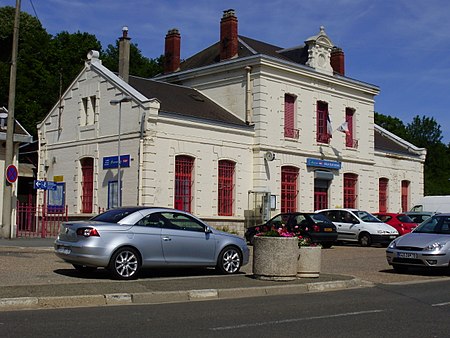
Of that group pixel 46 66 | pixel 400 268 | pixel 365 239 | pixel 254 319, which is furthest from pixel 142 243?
pixel 46 66

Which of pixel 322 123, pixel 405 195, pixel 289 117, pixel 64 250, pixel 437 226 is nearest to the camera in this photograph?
pixel 64 250

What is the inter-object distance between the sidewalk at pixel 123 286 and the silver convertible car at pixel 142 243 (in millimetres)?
378

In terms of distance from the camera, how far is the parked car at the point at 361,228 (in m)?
28.8

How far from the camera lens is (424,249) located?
53.7ft

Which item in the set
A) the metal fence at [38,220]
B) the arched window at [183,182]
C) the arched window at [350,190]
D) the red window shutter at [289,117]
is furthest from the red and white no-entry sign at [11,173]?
the arched window at [350,190]

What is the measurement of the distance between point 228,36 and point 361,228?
12728 mm

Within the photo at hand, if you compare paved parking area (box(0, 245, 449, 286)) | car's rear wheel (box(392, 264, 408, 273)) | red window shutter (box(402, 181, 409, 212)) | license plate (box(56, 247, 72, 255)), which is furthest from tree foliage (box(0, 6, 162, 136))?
license plate (box(56, 247, 72, 255))

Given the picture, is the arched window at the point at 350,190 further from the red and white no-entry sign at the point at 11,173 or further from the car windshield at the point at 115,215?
the car windshield at the point at 115,215

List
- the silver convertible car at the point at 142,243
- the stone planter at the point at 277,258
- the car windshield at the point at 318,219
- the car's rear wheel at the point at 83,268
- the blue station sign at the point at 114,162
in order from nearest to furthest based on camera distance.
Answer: the silver convertible car at the point at 142,243
the stone planter at the point at 277,258
the car's rear wheel at the point at 83,268
the car windshield at the point at 318,219
the blue station sign at the point at 114,162

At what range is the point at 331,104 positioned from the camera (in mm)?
36781

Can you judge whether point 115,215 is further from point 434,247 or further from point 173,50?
point 173,50

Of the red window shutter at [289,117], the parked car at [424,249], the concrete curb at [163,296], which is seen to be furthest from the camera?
the red window shutter at [289,117]

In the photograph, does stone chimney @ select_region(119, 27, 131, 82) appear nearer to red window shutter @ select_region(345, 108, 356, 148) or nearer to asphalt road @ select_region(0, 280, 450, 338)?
red window shutter @ select_region(345, 108, 356, 148)

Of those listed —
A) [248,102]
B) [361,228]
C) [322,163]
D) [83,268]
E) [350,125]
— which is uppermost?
[248,102]
